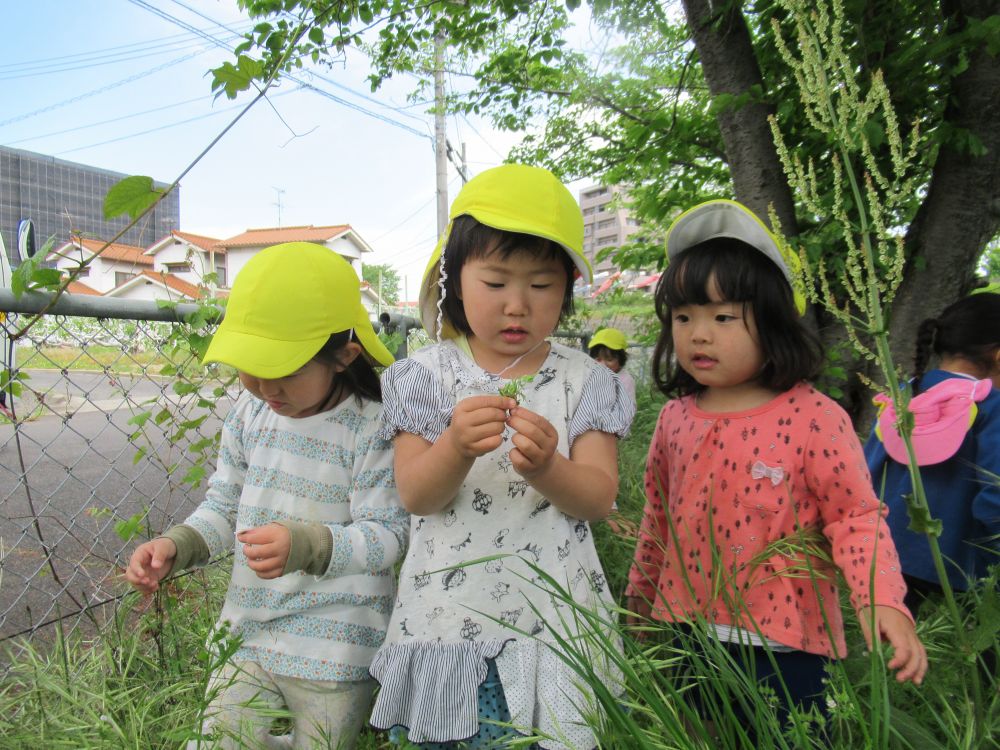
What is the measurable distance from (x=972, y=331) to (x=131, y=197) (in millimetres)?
2393

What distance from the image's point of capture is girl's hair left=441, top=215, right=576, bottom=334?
1.22 meters

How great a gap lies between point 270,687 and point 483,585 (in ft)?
1.82

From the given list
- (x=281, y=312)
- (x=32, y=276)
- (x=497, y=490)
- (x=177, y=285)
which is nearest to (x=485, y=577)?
(x=497, y=490)

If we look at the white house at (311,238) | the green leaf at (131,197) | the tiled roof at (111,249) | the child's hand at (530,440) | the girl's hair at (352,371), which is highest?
the white house at (311,238)

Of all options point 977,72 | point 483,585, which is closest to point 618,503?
point 483,585

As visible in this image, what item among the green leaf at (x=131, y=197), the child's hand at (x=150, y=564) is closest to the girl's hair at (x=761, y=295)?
the green leaf at (x=131, y=197)

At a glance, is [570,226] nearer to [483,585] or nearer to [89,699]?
[483,585]

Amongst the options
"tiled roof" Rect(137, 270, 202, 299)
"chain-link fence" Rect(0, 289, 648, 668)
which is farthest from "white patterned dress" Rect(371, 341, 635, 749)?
"tiled roof" Rect(137, 270, 202, 299)

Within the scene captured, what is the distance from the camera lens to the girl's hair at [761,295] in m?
1.35

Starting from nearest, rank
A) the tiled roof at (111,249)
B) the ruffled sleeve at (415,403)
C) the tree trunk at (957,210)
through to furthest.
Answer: the ruffled sleeve at (415,403) < the tiled roof at (111,249) < the tree trunk at (957,210)

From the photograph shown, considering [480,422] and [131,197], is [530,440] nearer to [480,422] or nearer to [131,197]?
[480,422]

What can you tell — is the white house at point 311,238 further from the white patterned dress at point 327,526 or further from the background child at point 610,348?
the white patterned dress at point 327,526

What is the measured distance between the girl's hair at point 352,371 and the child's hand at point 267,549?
39 centimetres

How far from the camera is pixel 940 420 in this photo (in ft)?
6.29
